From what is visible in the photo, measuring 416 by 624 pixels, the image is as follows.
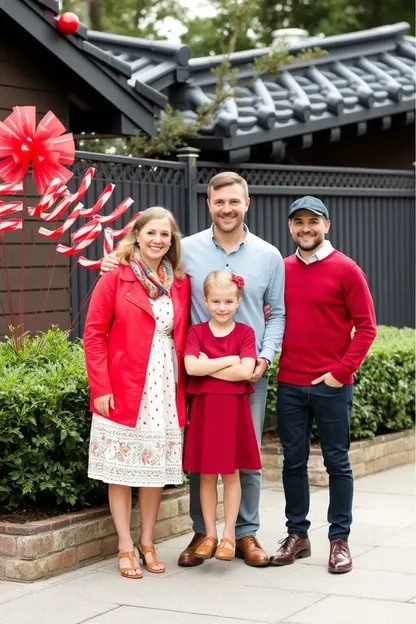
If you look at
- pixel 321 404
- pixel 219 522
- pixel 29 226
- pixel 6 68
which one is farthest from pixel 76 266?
pixel 321 404

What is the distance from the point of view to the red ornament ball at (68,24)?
852cm

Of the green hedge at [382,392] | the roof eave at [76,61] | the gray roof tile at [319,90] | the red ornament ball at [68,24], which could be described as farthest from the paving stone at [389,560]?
the gray roof tile at [319,90]

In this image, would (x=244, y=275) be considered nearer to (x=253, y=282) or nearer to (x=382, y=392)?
(x=253, y=282)

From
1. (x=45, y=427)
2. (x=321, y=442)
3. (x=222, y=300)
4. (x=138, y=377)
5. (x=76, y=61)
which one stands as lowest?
(x=321, y=442)

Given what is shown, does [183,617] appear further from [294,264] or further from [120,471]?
[294,264]

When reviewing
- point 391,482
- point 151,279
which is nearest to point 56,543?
point 151,279

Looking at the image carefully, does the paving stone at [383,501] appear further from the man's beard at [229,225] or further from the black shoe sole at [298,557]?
the man's beard at [229,225]

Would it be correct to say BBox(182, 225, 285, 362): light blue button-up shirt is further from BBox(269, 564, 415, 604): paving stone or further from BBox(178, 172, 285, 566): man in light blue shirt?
BBox(269, 564, 415, 604): paving stone

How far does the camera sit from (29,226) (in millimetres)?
8438

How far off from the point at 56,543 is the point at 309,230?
2158 mm

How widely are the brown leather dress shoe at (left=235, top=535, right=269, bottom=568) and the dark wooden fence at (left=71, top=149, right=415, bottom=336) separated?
2576mm

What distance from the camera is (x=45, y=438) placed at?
605cm

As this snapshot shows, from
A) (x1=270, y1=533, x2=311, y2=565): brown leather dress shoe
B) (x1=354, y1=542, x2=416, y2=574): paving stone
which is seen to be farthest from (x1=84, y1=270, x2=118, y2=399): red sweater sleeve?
(x1=354, y1=542, x2=416, y2=574): paving stone

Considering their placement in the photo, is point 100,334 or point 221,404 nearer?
point 100,334
